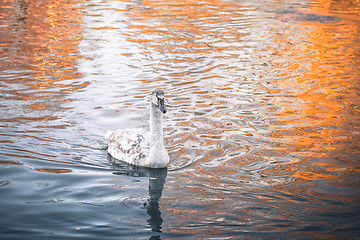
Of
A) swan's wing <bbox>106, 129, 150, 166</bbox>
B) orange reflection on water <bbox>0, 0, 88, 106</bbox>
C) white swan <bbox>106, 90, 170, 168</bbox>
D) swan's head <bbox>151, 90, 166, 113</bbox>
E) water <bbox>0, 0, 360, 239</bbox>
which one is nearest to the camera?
water <bbox>0, 0, 360, 239</bbox>

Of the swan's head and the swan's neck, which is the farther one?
the swan's neck

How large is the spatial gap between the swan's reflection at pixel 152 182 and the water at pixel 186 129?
0.03 meters

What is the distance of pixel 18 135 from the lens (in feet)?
34.3

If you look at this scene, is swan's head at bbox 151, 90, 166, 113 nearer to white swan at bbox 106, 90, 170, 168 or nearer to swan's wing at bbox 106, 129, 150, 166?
white swan at bbox 106, 90, 170, 168

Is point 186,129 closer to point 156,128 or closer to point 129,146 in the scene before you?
point 129,146

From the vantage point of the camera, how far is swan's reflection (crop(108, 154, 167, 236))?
23.8ft

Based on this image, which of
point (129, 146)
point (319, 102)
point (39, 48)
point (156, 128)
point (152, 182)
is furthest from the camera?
point (39, 48)

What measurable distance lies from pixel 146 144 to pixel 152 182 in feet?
3.77

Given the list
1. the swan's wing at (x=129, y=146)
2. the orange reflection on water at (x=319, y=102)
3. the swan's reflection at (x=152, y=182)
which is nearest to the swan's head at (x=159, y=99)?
the swan's wing at (x=129, y=146)

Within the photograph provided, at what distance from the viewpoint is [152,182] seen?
8.69 metres

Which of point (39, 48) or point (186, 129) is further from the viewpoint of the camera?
point (39, 48)

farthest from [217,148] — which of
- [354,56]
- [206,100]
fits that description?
[354,56]

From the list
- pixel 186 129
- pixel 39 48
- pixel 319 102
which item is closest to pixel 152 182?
pixel 186 129

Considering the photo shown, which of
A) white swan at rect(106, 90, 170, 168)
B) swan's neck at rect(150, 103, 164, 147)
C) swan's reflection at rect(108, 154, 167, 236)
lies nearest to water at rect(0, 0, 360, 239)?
swan's reflection at rect(108, 154, 167, 236)
